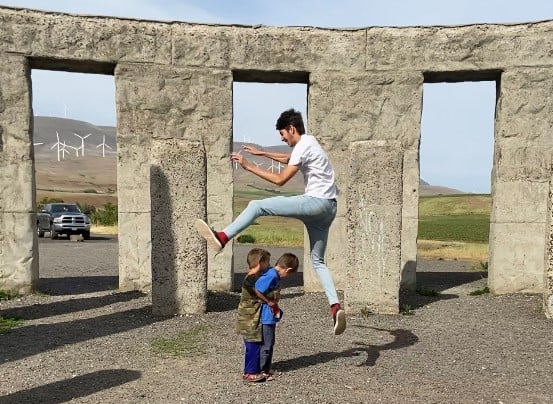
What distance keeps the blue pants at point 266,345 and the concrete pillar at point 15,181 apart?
6146mm

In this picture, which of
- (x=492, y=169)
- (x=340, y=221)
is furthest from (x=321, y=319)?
(x=492, y=169)

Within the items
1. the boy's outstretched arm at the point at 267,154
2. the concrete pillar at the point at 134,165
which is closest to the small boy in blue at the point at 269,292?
the boy's outstretched arm at the point at 267,154

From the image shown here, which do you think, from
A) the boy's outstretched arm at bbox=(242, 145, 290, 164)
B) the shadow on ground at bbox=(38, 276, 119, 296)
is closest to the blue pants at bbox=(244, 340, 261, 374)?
the boy's outstretched arm at bbox=(242, 145, 290, 164)

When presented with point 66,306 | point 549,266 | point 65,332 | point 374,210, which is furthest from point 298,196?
point 66,306

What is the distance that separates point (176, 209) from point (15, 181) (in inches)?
147

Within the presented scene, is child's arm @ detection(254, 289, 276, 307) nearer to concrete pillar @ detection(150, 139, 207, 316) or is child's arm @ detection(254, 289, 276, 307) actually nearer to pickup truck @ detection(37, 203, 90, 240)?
concrete pillar @ detection(150, 139, 207, 316)

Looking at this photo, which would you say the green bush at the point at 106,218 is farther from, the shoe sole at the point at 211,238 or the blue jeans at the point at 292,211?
the blue jeans at the point at 292,211

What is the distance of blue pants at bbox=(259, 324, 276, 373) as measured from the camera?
16.1 feet

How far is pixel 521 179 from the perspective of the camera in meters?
9.52

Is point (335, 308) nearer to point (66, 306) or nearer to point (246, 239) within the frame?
point (66, 306)

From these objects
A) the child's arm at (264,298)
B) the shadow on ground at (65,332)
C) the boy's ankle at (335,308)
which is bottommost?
the shadow on ground at (65,332)

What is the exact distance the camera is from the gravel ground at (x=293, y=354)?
465cm

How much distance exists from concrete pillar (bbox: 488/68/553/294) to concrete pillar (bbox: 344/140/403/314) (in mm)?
3166

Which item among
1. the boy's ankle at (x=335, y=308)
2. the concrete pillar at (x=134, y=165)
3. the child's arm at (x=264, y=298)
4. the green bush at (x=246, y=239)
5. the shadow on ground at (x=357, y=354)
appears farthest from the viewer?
the green bush at (x=246, y=239)
